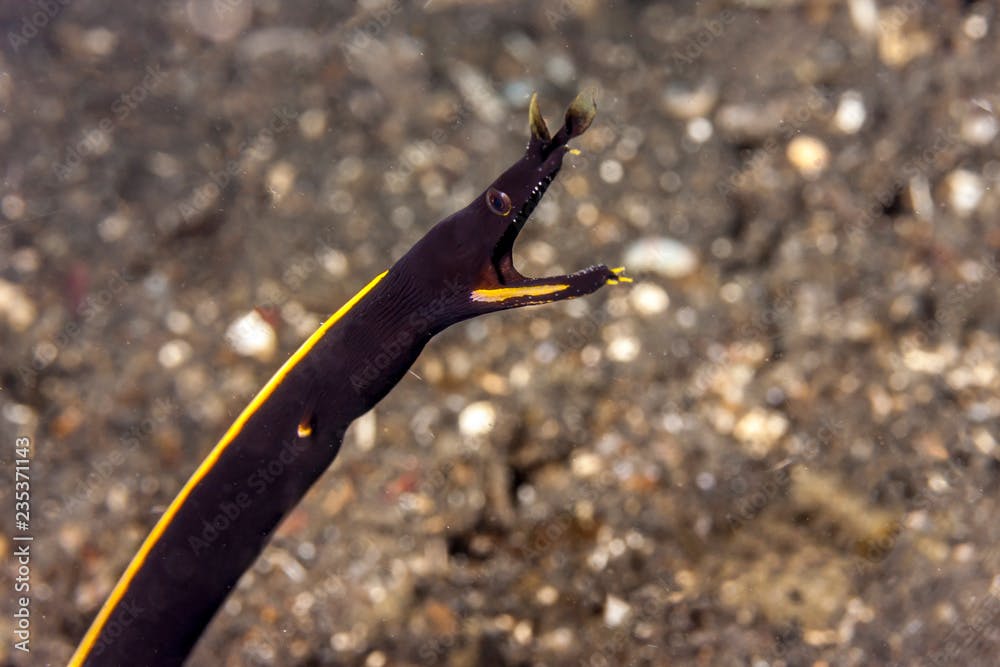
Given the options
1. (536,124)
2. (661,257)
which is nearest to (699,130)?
(661,257)

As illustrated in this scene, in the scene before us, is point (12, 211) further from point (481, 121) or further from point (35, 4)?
point (481, 121)

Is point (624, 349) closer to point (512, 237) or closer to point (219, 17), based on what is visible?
point (512, 237)

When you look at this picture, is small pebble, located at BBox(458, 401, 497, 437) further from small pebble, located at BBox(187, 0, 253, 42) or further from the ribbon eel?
small pebble, located at BBox(187, 0, 253, 42)

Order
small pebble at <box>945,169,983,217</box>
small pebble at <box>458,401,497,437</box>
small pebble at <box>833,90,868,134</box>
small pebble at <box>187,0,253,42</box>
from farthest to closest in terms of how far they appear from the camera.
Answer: small pebble at <box>187,0,253,42</box> < small pebble at <box>833,90,868,134</box> < small pebble at <box>945,169,983,217</box> < small pebble at <box>458,401,497,437</box>

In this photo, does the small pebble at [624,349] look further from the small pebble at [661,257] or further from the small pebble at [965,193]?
the small pebble at [965,193]

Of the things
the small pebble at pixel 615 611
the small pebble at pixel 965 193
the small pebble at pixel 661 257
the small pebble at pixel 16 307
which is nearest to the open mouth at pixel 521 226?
the small pebble at pixel 661 257

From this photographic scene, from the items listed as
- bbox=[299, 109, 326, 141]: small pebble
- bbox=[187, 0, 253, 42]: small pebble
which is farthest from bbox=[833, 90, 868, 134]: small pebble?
bbox=[187, 0, 253, 42]: small pebble
